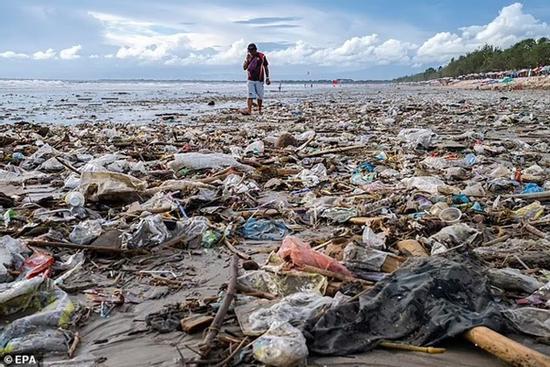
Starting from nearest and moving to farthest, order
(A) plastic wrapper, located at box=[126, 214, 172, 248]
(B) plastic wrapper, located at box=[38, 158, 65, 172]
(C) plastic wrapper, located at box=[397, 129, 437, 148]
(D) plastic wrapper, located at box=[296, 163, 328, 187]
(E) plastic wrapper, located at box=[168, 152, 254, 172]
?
1. (A) plastic wrapper, located at box=[126, 214, 172, 248]
2. (D) plastic wrapper, located at box=[296, 163, 328, 187]
3. (E) plastic wrapper, located at box=[168, 152, 254, 172]
4. (B) plastic wrapper, located at box=[38, 158, 65, 172]
5. (C) plastic wrapper, located at box=[397, 129, 437, 148]

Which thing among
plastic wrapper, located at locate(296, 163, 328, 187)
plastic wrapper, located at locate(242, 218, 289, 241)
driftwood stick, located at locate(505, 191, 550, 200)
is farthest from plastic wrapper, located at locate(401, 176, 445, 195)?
plastic wrapper, located at locate(242, 218, 289, 241)

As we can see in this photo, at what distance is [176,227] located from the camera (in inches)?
144

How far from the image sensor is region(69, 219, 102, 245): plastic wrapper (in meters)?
3.44

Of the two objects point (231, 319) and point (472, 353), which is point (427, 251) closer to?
point (472, 353)

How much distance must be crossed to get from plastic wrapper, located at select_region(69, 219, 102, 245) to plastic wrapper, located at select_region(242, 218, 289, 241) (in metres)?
1.12

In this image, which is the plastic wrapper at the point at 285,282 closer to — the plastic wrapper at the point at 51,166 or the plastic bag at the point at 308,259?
the plastic bag at the point at 308,259

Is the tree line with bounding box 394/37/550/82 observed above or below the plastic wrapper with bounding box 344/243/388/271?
above

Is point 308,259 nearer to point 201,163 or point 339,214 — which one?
point 339,214

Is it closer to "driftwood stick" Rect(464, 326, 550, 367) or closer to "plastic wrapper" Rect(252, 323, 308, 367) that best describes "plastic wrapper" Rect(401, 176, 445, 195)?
"driftwood stick" Rect(464, 326, 550, 367)

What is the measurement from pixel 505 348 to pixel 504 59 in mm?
75489

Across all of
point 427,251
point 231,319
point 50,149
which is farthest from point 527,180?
point 50,149

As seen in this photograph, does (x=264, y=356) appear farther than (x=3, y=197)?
No

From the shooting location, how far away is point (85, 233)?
11.5ft

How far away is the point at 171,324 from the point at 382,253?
1352 millimetres
